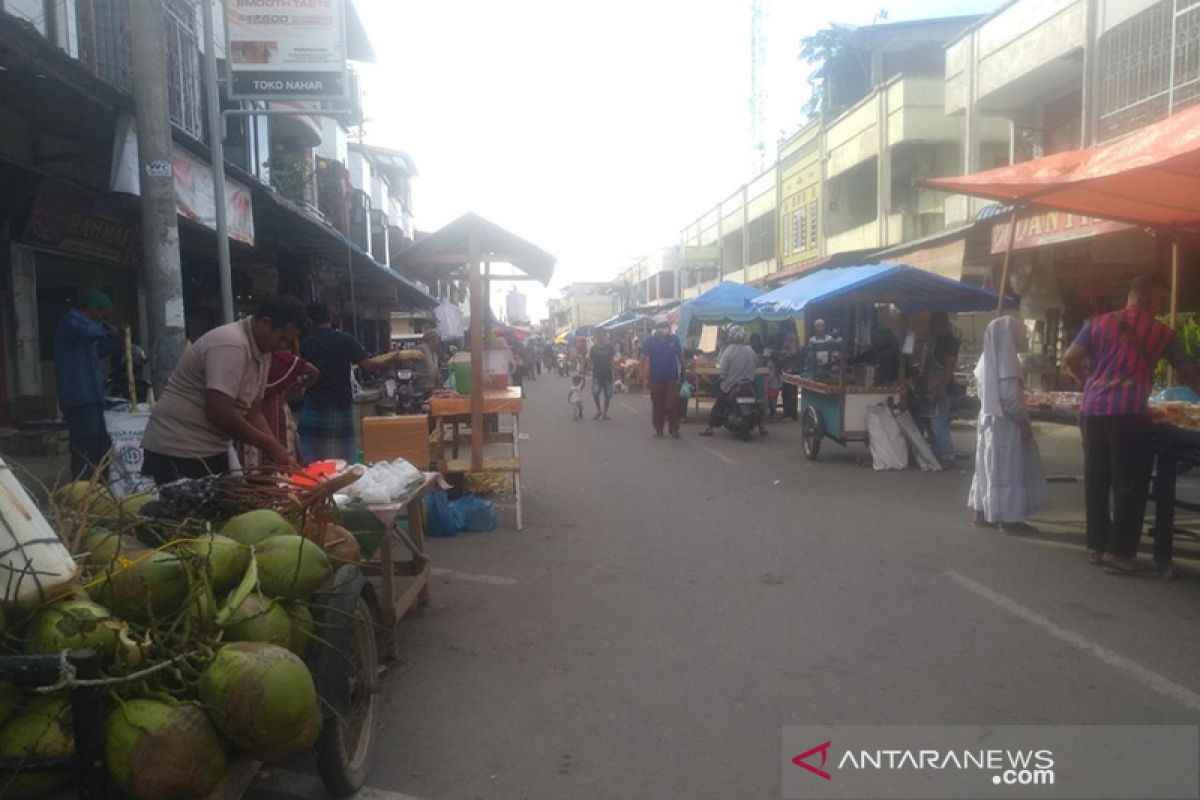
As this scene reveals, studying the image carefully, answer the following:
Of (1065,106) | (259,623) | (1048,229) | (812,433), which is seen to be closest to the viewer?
(259,623)

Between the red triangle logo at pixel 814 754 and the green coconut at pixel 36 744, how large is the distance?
98.8 inches

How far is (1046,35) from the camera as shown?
1602 cm

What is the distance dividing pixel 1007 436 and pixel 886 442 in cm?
379

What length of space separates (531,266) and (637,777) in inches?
259

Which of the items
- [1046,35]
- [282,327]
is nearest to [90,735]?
[282,327]

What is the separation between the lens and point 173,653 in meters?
2.45

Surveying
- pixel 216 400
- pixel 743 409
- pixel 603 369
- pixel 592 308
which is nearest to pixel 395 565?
pixel 216 400

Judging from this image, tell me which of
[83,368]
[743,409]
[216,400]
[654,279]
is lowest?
[743,409]

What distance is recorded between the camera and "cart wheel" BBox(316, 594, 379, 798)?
3168mm

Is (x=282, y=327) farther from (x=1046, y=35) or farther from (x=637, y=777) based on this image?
(x=1046, y=35)

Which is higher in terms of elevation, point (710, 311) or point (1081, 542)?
point (710, 311)

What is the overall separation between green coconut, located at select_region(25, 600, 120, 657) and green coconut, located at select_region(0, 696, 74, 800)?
14 centimetres

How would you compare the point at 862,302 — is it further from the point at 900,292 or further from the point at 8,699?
the point at 8,699

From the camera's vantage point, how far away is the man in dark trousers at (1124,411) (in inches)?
236
